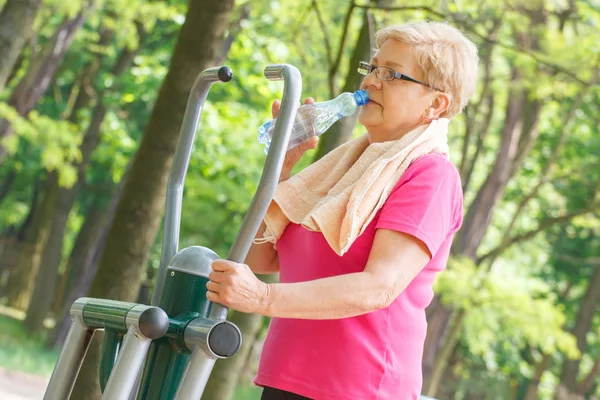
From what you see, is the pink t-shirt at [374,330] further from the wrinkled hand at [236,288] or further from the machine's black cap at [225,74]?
the machine's black cap at [225,74]

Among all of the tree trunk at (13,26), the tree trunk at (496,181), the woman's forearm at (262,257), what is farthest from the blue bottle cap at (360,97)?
the tree trunk at (496,181)

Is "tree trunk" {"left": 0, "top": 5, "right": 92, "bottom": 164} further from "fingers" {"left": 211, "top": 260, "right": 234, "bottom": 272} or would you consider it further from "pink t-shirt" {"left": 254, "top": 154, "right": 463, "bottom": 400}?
"fingers" {"left": 211, "top": 260, "right": 234, "bottom": 272}

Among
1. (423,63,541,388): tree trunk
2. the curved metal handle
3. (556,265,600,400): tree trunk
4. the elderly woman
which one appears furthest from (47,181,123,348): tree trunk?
the curved metal handle

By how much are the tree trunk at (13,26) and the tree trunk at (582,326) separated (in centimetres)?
1203

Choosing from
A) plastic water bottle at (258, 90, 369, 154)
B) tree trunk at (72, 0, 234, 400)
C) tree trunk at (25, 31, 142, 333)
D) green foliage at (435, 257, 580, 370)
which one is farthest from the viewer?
tree trunk at (25, 31, 142, 333)

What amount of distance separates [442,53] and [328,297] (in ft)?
2.31

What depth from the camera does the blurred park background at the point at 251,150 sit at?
5566mm

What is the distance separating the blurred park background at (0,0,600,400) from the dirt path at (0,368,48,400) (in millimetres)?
630

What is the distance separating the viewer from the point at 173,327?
2.06 metres

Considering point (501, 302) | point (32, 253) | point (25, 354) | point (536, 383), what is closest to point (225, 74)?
point (501, 302)

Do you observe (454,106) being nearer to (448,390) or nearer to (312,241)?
(312,241)

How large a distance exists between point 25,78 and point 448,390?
1270cm

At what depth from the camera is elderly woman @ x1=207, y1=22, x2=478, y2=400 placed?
2074 mm

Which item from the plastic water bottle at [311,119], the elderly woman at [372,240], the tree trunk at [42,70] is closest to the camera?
the elderly woman at [372,240]
